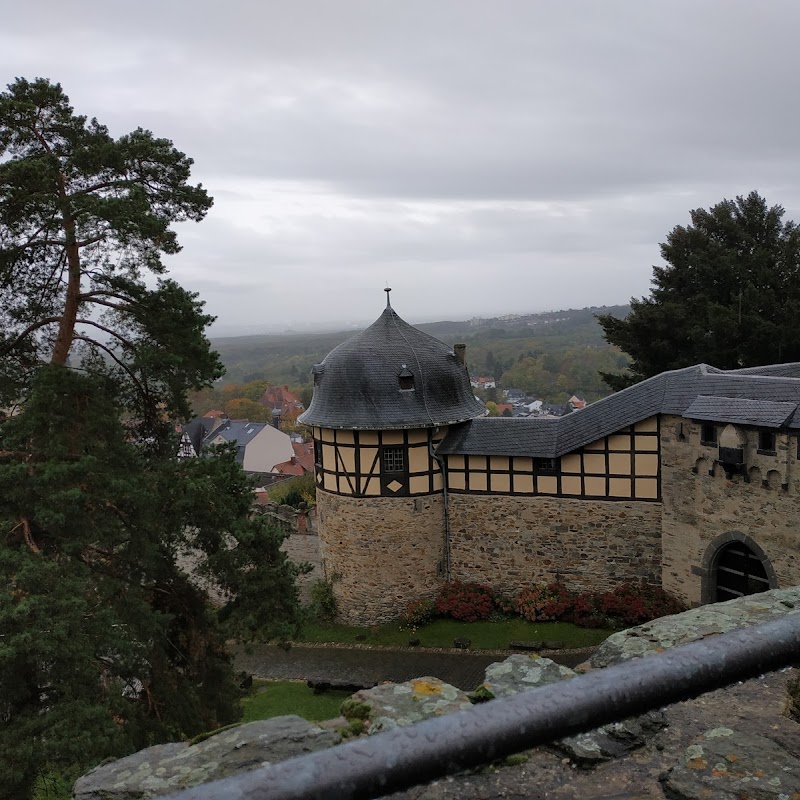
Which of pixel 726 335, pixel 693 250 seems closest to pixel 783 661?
pixel 726 335

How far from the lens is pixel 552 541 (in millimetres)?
16531

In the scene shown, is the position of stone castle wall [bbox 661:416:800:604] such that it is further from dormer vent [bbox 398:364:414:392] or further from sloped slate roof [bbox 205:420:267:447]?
sloped slate roof [bbox 205:420:267:447]

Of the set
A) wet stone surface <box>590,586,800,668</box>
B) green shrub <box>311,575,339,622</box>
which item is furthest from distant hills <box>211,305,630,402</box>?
wet stone surface <box>590,586,800,668</box>

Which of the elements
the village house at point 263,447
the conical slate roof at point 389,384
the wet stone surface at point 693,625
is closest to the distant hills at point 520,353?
the village house at point 263,447

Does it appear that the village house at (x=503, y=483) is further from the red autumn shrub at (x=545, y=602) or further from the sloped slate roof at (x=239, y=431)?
the sloped slate roof at (x=239, y=431)

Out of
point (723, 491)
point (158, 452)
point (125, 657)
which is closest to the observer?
point (125, 657)

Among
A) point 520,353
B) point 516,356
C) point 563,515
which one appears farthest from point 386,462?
point 520,353

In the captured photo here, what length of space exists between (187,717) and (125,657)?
1.62 metres

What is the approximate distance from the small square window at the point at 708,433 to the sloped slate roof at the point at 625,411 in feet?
1.45

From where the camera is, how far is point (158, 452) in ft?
35.2

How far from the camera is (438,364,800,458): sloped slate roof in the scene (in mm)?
13531

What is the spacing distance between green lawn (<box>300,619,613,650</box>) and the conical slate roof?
4.87 meters

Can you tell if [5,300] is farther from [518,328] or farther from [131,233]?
[518,328]

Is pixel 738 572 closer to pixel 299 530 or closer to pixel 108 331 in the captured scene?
pixel 108 331
